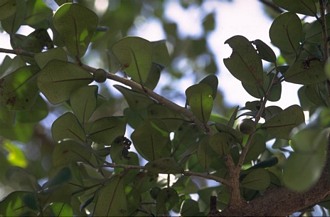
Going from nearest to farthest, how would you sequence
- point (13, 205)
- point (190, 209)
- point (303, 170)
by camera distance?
point (303, 170), point (13, 205), point (190, 209)

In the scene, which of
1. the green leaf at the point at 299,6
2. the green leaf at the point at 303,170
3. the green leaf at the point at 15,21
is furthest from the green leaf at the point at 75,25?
the green leaf at the point at 303,170

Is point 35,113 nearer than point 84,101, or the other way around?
point 84,101

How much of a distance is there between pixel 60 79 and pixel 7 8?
0.11m

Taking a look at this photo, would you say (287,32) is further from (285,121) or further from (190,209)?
(190,209)

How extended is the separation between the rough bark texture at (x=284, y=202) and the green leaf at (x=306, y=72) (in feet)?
0.30

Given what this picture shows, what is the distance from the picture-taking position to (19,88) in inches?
30.3

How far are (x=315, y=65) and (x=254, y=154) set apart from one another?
0.14 meters

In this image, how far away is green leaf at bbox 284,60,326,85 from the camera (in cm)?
73

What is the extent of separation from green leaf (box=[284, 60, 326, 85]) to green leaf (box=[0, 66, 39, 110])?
293mm

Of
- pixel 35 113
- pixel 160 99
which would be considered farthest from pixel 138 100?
pixel 35 113

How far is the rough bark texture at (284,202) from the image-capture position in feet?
2.30

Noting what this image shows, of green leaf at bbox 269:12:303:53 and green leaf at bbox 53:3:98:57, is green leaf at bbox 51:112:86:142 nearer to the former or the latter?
green leaf at bbox 53:3:98:57

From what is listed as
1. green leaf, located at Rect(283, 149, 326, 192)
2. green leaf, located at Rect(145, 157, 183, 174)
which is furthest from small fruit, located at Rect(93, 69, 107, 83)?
green leaf, located at Rect(283, 149, 326, 192)

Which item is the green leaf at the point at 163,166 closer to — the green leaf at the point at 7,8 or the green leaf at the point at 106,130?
the green leaf at the point at 106,130
